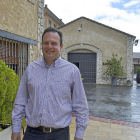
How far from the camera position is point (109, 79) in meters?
16.7

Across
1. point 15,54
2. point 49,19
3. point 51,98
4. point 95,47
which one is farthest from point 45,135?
point 49,19

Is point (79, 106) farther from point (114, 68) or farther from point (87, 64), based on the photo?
point (87, 64)

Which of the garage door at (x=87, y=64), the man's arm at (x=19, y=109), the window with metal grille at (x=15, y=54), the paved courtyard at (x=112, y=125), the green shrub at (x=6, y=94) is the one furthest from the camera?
the garage door at (x=87, y=64)

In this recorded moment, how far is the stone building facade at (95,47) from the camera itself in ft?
53.1

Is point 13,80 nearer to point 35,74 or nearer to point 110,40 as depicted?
point 35,74

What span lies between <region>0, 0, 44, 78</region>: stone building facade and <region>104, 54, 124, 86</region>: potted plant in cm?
1056

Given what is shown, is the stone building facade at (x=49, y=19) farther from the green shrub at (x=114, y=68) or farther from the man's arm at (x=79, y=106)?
the man's arm at (x=79, y=106)

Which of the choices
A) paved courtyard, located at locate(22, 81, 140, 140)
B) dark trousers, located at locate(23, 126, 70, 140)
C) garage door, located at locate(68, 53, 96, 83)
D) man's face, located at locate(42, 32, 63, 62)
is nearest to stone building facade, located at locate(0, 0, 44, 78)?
paved courtyard, located at locate(22, 81, 140, 140)

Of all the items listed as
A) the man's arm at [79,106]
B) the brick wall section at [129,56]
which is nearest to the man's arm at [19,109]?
the man's arm at [79,106]

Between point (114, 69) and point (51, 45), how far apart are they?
14.1 m

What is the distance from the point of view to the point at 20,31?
5.00 m

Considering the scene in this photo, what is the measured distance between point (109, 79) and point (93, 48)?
9.81 feet

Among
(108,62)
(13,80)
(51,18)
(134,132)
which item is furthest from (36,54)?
(51,18)

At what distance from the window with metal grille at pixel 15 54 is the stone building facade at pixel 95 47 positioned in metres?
11.8
